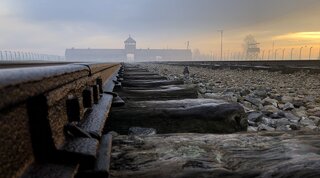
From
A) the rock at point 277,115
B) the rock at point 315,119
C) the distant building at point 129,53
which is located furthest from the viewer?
the distant building at point 129,53

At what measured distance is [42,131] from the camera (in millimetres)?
1112

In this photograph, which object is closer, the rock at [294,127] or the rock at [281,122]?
the rock at [294,127]

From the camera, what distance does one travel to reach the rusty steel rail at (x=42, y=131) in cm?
86

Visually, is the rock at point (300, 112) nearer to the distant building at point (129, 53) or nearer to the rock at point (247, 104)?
the rock at point (247, 104)

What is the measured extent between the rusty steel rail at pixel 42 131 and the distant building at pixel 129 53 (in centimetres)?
14976

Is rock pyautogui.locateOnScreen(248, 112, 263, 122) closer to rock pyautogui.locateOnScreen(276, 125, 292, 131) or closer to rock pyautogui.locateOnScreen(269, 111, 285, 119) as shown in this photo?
rock pyautogui.locateOnScreen(276, 125, 292, 131)

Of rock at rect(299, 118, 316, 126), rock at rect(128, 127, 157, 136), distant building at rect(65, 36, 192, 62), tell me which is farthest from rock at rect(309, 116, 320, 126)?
distant building at rect(65, 36, 192, 62)

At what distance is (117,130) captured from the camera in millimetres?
2500

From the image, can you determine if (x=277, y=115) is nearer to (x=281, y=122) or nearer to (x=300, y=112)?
(x=281, y=122)

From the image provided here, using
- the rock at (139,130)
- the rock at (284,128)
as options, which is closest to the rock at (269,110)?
the rock at (284,128)

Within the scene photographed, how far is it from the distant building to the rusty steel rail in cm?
14976

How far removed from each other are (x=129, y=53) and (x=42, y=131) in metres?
166

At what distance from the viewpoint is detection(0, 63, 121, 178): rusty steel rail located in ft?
2.81

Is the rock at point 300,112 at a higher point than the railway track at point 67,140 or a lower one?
lower
